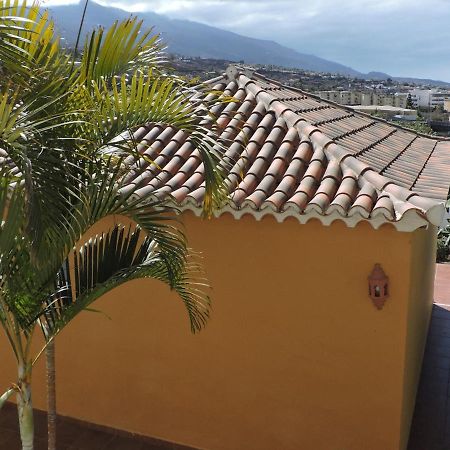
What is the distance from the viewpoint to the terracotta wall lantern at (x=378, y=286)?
6242mm

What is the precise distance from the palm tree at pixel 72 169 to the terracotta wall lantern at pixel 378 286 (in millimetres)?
2169

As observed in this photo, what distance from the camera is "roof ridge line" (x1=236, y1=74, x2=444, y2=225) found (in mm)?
5327

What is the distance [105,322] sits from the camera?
26.4 ft

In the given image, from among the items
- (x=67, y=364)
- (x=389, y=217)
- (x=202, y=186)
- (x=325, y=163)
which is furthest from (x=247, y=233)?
(x=67, y=364)

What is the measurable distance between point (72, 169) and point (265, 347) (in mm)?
3804

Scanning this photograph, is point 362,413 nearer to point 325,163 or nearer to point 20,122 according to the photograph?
point 325,163

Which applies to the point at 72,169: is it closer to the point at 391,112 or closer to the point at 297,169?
the point at 297,169

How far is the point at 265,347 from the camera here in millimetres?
7199

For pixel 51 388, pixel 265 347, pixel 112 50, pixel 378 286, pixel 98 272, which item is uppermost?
pixel 112 50

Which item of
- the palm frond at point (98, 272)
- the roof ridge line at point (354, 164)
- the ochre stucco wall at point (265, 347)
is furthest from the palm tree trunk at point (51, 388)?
the roof ridge line at point (354, 164)

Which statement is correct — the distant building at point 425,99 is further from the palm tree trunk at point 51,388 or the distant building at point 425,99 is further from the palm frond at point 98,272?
the palm tree trunk at point 51,388

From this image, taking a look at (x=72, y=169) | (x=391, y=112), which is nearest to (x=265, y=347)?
(x=72, y=169)

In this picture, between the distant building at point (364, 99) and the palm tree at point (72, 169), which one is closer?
the palm tree at point (72, 169)

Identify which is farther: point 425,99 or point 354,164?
point 425,99
